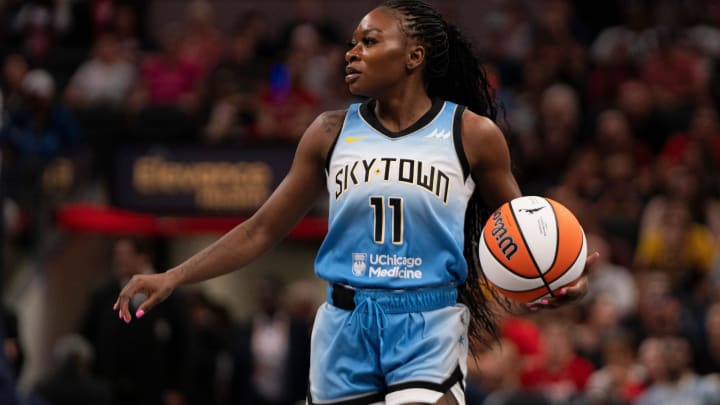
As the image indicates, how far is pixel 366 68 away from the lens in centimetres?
519

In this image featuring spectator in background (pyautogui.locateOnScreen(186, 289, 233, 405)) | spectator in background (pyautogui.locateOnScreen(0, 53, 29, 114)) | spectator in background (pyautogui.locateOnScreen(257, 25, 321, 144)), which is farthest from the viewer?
spectator in background (pyautogui.locateOnScreen(0, 53, 29, 114))

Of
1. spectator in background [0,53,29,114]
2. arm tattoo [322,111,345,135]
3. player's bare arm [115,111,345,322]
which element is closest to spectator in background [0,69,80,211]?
spectator in background [0,53,29,114]

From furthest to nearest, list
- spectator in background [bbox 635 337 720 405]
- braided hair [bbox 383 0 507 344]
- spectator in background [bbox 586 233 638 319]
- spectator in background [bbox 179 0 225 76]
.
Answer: spectator in background [bbox 179 0 225 76] → spectator in background [bbox 586 233 638 319] → spectator in background [bbox 635 337 720 405] → braided hair [bbox 383 0 507 344]

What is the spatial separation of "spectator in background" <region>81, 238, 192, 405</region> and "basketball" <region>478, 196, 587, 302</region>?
5493 millimetres

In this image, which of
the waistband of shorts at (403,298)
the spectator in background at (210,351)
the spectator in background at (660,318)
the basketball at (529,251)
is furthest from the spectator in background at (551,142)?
the waistband of shorts at (403,298)

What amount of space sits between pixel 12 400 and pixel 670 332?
5076 millimetres

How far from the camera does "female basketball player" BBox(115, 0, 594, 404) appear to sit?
506cm

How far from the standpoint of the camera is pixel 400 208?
5.07 m

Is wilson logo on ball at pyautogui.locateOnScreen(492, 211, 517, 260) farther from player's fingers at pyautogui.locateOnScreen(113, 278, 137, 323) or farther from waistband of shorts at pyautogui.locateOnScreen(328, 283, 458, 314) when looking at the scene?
player's fingers at pyautogui.locateOnScreen(113, 278, 137, 323)

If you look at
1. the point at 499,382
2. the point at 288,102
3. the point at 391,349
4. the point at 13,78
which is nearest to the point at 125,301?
the point at 391,349

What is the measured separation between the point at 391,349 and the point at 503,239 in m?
0.58

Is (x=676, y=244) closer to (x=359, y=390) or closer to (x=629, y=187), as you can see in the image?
(x=629, y=187)

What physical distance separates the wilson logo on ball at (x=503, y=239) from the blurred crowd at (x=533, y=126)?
4.60 meters

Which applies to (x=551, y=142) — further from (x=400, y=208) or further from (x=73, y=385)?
(x=400, y=208)
